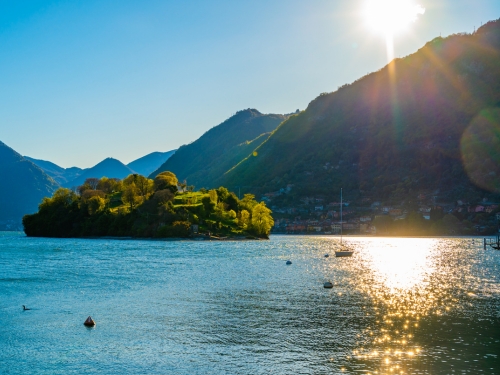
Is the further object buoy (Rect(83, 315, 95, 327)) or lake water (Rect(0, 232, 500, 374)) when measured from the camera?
buoy (Rect(83, 315, 95, 327))

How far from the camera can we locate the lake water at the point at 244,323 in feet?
95.6

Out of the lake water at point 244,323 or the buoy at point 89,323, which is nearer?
the lake water at point 244,323

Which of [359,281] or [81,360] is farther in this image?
[359,281]

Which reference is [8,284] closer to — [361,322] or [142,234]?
[361,322]

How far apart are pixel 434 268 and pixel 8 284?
71.1 metres

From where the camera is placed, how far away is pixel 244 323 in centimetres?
Result: 3912

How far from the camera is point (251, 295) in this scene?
2108 inches

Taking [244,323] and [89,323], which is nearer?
[89,323]

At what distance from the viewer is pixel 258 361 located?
29375 millimetres

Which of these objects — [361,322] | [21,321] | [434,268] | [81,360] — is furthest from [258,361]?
[434,268]

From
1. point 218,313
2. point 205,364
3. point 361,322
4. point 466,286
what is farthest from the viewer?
point 466,286

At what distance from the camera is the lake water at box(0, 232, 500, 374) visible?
95.6 feet

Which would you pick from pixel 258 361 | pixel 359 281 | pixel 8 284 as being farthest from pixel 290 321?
pixel 8 284

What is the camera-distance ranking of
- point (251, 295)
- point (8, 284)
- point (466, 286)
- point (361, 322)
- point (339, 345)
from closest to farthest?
1. point (339, 345)
2. point (361, 322)
3. point (251, 295)
4. point (8, 284)
5. point (466, 286)
